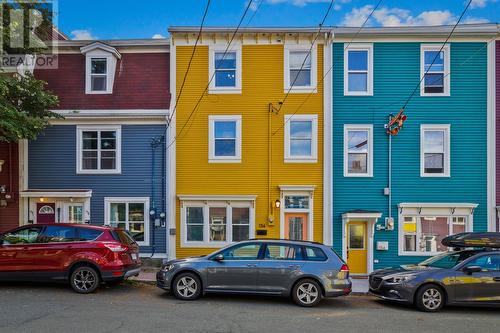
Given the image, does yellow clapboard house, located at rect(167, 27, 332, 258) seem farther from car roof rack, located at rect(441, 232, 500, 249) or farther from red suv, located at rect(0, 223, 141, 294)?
car roof rack, located at rect(441, 232, 500, 249)

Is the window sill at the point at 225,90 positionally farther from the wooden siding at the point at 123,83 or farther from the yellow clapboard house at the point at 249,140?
the wooden siding at the point at 123,83

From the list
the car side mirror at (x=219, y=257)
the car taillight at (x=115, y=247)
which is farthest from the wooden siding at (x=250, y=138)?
the car side mirror at (x=219, y=257)

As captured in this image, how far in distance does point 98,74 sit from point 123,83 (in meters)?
0.99

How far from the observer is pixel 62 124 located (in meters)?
14.4

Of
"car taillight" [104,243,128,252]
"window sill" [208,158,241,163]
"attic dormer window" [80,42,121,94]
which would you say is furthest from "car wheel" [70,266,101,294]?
"attic dormer window" [80,42,121,94]

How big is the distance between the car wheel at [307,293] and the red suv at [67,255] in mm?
4202

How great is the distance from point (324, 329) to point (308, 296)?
1.88m

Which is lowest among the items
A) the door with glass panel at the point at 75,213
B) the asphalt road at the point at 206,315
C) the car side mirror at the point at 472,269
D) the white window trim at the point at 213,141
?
the asphalt road at the point at 206,315

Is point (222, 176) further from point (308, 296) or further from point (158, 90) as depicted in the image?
point (308, 296)

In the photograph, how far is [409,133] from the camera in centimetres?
1427

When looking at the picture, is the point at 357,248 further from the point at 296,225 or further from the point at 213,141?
the point at 213,141

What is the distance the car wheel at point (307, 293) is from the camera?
909cm

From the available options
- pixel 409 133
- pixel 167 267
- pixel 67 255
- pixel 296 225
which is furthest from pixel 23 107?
pixel 409 133

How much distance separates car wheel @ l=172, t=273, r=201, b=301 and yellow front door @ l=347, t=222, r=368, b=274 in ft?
22.2
